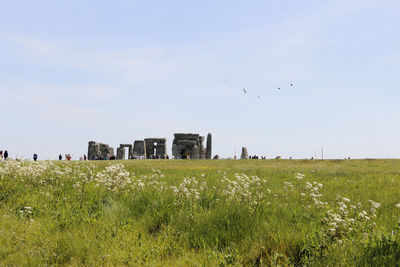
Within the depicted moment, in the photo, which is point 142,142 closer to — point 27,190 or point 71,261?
point 27,190

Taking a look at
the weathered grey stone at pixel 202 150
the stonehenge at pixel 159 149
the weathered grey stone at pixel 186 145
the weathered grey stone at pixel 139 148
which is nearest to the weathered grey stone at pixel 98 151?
the stonehenge at pixel 159 149

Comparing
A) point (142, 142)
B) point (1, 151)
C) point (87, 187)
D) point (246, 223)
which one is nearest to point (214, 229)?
point (246, 223)

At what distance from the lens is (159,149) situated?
185 feet

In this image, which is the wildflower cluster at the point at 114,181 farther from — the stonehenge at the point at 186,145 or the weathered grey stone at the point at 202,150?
the weathered grey stone at the point at 202,150

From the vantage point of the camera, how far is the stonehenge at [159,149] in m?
54.1

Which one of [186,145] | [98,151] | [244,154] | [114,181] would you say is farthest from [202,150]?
[114,181]

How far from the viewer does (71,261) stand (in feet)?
16.4

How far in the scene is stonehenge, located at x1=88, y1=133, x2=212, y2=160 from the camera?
54125 millimetres

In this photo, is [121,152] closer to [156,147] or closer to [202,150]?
[156,147]

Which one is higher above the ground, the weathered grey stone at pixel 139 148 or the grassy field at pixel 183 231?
the weathered grey stone at pixel 139 148

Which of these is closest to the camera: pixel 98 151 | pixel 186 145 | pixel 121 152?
pixel 98 151

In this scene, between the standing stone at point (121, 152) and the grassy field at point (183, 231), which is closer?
the grassy field at point (183, 231)

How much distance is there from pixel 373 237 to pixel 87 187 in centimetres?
669

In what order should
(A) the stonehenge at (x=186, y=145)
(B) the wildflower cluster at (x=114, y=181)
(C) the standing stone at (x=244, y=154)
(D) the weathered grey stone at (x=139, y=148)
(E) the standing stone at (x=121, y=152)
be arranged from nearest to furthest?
(B) the wildflower cluster at (x=114, y=181), (A) the stonehenge at (x=186, y=145), (D) the weathered grey stone at (x=139, y=148), (C) the standing stone at (x=244, y=154), (E) the standing stone at (x=121, y=152)
